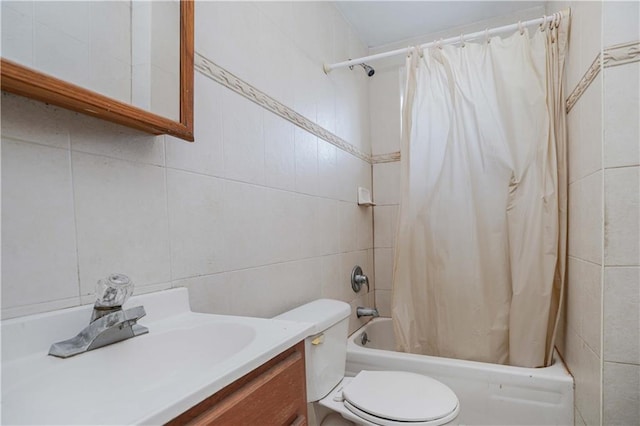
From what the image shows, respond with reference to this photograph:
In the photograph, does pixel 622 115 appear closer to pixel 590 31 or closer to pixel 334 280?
pixel 590 31

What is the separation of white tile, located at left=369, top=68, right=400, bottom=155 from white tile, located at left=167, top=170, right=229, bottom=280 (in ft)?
5.41

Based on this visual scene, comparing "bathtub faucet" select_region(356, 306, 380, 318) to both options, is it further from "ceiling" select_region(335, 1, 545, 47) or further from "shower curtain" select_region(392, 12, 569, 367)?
"ceiling" select_region(335, 1, 545, 47)

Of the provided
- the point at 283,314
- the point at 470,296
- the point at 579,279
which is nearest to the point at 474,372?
the point at 470,296

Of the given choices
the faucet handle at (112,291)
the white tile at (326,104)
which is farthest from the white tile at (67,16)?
the white tile at (326,104)

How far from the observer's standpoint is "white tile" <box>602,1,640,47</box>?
1.03 m

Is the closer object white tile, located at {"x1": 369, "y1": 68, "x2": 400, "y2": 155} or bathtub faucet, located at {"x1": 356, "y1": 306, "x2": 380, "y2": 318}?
bathtub faucet, located at {"x1": 356, "y1": 306, "x2": 380, "y2": 318}

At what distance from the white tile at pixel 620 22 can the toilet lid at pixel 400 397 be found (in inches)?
51.7

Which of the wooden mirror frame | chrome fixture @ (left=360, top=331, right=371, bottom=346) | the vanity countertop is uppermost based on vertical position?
the wooden mirror frame

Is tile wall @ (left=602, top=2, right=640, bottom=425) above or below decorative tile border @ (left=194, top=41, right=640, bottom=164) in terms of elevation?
below

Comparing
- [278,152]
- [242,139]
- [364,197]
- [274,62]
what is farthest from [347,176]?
[242,139]

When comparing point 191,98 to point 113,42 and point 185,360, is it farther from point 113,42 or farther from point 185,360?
point 185,360

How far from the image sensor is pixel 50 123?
26.0 inches

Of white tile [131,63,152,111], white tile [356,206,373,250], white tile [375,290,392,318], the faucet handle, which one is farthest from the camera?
white tile [375,290,392,318]

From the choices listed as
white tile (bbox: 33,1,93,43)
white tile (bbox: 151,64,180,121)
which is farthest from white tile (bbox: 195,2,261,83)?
white tile (bbox: 33,1,93,43)
